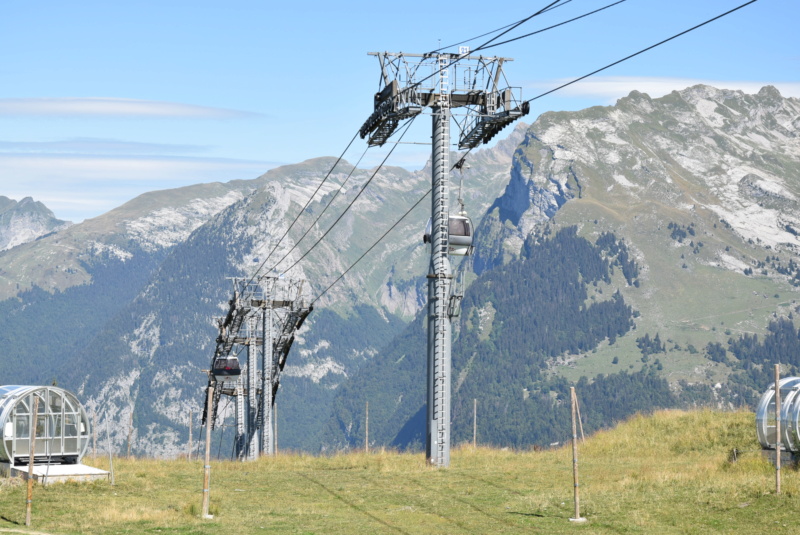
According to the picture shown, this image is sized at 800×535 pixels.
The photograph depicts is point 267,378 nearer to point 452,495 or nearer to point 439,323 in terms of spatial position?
point 439,323

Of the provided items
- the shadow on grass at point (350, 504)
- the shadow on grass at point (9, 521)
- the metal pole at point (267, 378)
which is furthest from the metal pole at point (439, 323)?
the metal pole at point (267, 378)

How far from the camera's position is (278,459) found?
165ft

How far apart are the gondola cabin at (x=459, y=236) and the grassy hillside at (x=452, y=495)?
8.59 m

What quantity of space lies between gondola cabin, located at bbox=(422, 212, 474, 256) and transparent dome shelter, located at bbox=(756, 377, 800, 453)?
12721mm

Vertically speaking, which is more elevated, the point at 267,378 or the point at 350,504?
the point at 267,378

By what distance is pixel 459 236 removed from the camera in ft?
146

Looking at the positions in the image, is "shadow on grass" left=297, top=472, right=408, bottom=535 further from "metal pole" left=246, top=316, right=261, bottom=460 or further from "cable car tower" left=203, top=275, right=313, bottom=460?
"metal pole" left=246, top=316, right=261, bottom=460

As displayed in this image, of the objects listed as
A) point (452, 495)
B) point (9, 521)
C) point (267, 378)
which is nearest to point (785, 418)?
point (452, 495)

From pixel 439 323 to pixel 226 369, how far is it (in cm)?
3347

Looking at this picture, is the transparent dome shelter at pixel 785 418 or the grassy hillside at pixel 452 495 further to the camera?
the transparent dome shelter at pixel 785 418

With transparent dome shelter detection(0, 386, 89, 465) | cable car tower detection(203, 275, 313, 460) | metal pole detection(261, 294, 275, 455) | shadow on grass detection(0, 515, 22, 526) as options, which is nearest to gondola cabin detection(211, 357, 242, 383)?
cable car tower detection(203, 275, 313, 460)

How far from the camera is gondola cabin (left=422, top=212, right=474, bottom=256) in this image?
146ft

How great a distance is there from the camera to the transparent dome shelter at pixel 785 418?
1421 inches

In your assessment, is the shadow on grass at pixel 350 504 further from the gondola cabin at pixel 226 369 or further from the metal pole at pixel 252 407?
the metal pole at pixel 252 407
